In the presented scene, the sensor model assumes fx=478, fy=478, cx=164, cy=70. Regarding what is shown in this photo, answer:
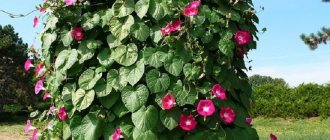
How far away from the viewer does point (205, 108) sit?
228cm

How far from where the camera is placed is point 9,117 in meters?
22.3

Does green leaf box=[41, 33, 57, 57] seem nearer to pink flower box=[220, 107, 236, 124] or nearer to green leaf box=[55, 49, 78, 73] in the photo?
green leaf box=[55, 49, 78, 73]

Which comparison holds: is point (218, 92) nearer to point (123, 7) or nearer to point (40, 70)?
point (123, 7)

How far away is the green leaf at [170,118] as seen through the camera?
230cm

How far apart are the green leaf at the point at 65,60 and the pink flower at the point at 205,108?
2.28ft

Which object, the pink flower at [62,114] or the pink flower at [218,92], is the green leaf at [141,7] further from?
the pink flower at [62,114]

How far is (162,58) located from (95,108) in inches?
17.7

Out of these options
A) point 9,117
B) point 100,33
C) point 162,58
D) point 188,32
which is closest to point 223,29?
point 188,32

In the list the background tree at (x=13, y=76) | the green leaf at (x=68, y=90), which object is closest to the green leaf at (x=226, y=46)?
the green leaf at (x=68, y=90)

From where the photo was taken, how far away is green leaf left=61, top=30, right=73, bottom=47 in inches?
98.7

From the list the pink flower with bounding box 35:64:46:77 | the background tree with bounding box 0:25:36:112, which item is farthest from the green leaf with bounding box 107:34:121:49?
the background tree with bounding box 0:25:36:112

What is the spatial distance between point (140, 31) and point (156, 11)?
0.13 m

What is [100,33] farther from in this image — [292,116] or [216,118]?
[292,116]

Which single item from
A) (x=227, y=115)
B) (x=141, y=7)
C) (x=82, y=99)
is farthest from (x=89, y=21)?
(x=227, y=115)
